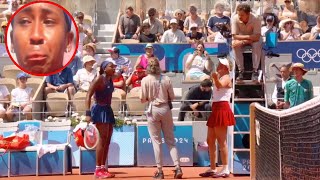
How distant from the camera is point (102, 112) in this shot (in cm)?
1430

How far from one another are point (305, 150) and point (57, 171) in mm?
8279

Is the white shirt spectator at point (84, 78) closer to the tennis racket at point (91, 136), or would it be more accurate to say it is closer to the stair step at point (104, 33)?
the tennis racket at point (91, 136)

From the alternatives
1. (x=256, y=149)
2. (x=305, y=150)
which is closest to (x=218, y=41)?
(x=256, y=149)

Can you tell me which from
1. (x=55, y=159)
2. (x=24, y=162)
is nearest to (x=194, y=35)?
(x=55, y=159)

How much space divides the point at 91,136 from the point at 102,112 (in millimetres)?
483

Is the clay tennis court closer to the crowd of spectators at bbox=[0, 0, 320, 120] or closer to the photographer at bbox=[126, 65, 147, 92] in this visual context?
the crowd of spectators at bbox=[0, 0, 320, 120]

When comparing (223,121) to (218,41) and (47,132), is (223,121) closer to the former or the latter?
(47,132)

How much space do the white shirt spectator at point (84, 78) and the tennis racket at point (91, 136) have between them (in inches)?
165

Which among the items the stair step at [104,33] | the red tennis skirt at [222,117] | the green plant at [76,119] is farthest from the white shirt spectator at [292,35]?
the red tennis skirt at [222,117]

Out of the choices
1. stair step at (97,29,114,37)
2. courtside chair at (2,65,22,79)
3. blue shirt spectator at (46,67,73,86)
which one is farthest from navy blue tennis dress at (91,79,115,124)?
stair step at (97,29,114,37)

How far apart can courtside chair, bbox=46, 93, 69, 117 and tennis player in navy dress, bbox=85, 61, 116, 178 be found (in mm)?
3775

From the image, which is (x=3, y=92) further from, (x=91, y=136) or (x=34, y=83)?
(x=91, y=136)

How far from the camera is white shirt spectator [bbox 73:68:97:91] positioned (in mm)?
18914

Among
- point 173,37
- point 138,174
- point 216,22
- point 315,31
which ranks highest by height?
point 216,22
